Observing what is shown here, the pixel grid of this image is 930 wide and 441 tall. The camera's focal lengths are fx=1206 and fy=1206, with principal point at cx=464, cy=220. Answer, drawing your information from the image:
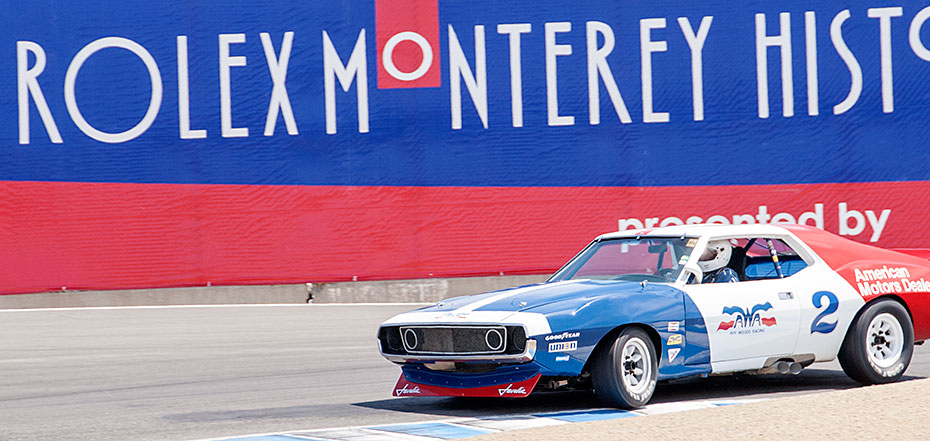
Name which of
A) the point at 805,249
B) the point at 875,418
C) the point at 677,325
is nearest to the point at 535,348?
the point at 677,325

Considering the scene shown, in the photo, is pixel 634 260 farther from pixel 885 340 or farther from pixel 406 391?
pixel 885 340

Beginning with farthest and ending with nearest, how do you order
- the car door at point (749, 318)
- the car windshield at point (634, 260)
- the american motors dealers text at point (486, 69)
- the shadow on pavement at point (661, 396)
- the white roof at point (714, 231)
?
the american motors dealers text at point (486, 69)
the white roof at point (714, 231)
the car windshield at point (634, 260)
the car door at point (749, 318)
the shadow on pavement at point (661, 396)

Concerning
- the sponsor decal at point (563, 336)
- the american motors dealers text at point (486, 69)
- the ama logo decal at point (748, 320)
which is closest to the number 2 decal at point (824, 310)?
the ama logo decal at point (748, 320)

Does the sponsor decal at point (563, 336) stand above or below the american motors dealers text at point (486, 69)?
below

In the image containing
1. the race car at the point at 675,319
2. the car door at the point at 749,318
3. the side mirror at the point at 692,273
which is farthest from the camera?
the side mirror at the point at 692,273

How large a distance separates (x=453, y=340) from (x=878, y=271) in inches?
142

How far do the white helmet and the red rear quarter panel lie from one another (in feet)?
2.22

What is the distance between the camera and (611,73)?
65.0 ft

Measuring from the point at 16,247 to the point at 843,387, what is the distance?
1425 cm

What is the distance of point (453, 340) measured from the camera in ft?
26.3

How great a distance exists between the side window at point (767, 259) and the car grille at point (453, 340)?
7.88 feet

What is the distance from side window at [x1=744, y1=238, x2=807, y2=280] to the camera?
927 centimetres

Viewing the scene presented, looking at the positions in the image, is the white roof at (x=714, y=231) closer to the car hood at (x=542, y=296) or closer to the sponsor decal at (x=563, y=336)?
the car hood at (x=542, y=296)

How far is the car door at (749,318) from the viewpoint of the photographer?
8469 millimetres
